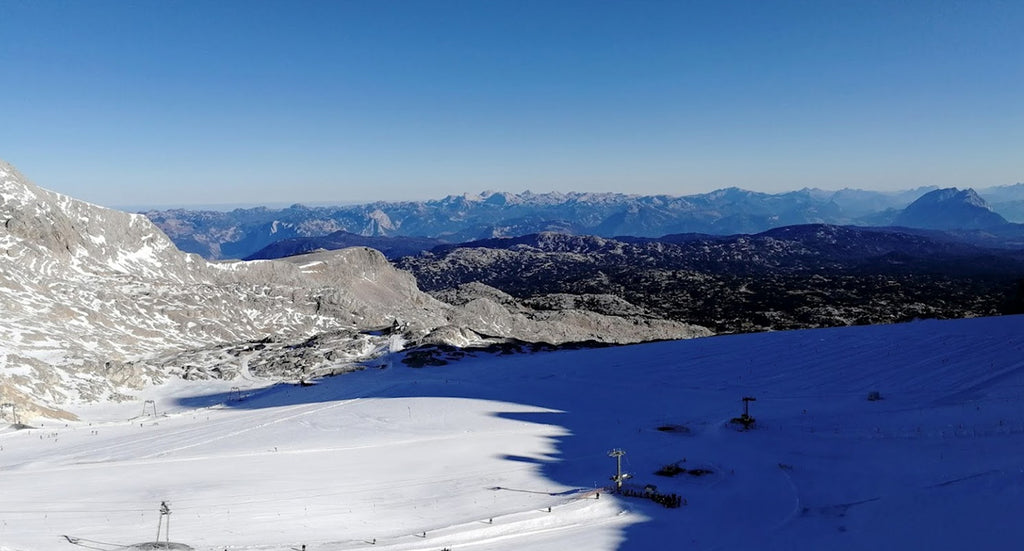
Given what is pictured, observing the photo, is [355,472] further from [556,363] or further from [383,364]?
[383,364]

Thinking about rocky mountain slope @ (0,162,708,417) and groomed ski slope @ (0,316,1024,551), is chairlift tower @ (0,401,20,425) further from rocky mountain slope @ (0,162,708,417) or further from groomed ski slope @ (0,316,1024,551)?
groomed ski slope @ (0,316,1024,551)

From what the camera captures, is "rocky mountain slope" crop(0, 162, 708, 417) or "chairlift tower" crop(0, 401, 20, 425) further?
"rocky mountain slope" crop(0, 162, 708, 417)

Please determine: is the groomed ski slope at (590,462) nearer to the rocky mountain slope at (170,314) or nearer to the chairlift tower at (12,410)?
the chairlift tower at (12,410)

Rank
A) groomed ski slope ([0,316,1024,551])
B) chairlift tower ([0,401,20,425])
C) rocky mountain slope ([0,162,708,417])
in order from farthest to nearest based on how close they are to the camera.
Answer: rocky mountain slope ([0,162,708,417]) → chairlift tower ([0,401,20,425]) → groomed ski slope ([0,316,1024,551])

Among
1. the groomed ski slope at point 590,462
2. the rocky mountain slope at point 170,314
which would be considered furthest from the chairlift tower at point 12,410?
the groomed ski slope at point 590,462

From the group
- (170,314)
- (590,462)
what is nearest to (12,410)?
(590,462)

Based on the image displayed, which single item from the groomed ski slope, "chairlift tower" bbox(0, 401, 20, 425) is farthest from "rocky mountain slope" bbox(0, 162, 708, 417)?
the groomed ski slope

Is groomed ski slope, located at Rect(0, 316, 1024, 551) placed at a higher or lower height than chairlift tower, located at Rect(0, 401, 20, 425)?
higher

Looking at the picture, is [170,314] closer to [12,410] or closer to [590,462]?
[12,410]

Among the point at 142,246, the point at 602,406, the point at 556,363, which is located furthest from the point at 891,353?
the point at 142,246
